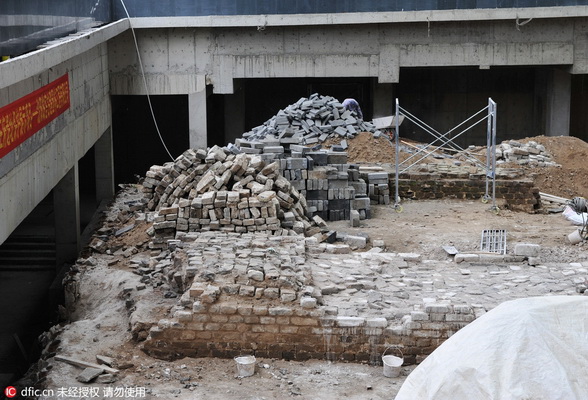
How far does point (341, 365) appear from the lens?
1102 cm

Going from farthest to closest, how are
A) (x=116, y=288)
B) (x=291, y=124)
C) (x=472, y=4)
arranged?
(x=472, y=4) → (x=291, y=124) → (x=116, y=288)

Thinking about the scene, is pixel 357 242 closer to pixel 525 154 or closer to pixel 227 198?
pixel 227 198

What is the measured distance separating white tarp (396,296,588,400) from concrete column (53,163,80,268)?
35.2ft

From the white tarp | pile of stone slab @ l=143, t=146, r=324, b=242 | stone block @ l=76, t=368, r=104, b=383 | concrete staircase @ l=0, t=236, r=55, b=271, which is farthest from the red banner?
the white tarp

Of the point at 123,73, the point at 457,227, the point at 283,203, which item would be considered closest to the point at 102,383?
the point at 283,203

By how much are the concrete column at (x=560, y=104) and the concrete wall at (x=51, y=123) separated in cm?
1279

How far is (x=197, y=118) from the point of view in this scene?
83.6ft

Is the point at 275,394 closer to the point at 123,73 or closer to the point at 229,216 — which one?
the point at 229,216

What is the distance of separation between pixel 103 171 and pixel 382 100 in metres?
8.84

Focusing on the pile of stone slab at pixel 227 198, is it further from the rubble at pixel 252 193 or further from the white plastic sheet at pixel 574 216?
the white plastic sheet at pixel 574 216

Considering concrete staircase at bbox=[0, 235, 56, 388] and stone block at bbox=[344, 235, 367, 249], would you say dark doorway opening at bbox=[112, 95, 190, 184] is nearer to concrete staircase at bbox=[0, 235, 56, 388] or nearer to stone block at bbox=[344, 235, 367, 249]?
concrete staircase at bbox=[0, 235, 56, 388]

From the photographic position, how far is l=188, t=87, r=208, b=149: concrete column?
25469mm

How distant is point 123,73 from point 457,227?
467 inches

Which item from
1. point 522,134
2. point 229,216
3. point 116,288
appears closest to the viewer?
point 116,288
